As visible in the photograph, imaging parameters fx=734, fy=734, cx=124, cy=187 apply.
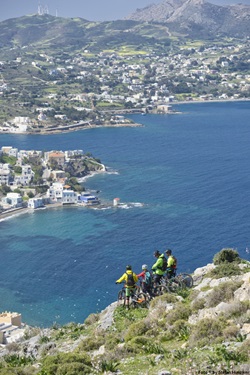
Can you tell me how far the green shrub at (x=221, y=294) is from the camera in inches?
453

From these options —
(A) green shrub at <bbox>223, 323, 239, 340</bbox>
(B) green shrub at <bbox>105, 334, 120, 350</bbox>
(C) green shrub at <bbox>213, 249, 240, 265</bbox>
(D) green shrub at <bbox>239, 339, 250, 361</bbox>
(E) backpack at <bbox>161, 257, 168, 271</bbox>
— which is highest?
(D) green shrub at <bbox>239, 339, 250, 361</bbox>

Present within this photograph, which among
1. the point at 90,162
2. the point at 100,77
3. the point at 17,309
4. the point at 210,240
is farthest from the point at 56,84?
the point at 17,309

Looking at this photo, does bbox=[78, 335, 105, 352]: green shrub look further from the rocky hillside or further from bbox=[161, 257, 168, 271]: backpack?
bbox=[161, 257, 168, 271]: backpack

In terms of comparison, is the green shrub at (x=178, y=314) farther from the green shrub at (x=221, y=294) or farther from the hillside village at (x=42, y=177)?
the hillside village at (x=42, y=177)

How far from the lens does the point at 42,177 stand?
5947 cm

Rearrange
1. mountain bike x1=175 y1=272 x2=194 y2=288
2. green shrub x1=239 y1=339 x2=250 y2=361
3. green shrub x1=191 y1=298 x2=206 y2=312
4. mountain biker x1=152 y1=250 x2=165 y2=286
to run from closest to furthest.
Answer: green shrub x1=239 y1=339 x2=250 y2=361
green shrub x1=191 y1=298 x2=206 y2=312
mountain biker x1=152 y1=250 x2=165 y2=286
mountain bike x1=175 y1=272 x2=194 y2=288

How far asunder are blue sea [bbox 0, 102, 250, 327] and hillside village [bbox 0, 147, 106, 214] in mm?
1529

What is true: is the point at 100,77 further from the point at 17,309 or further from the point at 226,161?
the point at 17,309

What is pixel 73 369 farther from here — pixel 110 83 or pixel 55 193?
pixel 110 83

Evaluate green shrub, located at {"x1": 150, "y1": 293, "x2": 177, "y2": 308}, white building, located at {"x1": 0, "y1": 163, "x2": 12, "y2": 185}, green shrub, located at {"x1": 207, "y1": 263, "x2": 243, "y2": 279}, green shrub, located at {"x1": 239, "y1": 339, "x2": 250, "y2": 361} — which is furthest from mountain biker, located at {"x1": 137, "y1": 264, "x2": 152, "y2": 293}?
white building, located at {"x1": 0, "y1": 163, "x2": 12, "y2": 185}

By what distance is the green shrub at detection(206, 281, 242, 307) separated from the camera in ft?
37.8

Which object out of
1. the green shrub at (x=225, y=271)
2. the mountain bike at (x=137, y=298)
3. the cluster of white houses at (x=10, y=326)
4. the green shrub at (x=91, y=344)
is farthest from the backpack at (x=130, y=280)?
the cluster of white houses at (x=10, y=326)

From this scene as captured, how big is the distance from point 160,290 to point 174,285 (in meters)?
0.28

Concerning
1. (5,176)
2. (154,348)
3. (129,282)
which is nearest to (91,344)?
(154,348)
